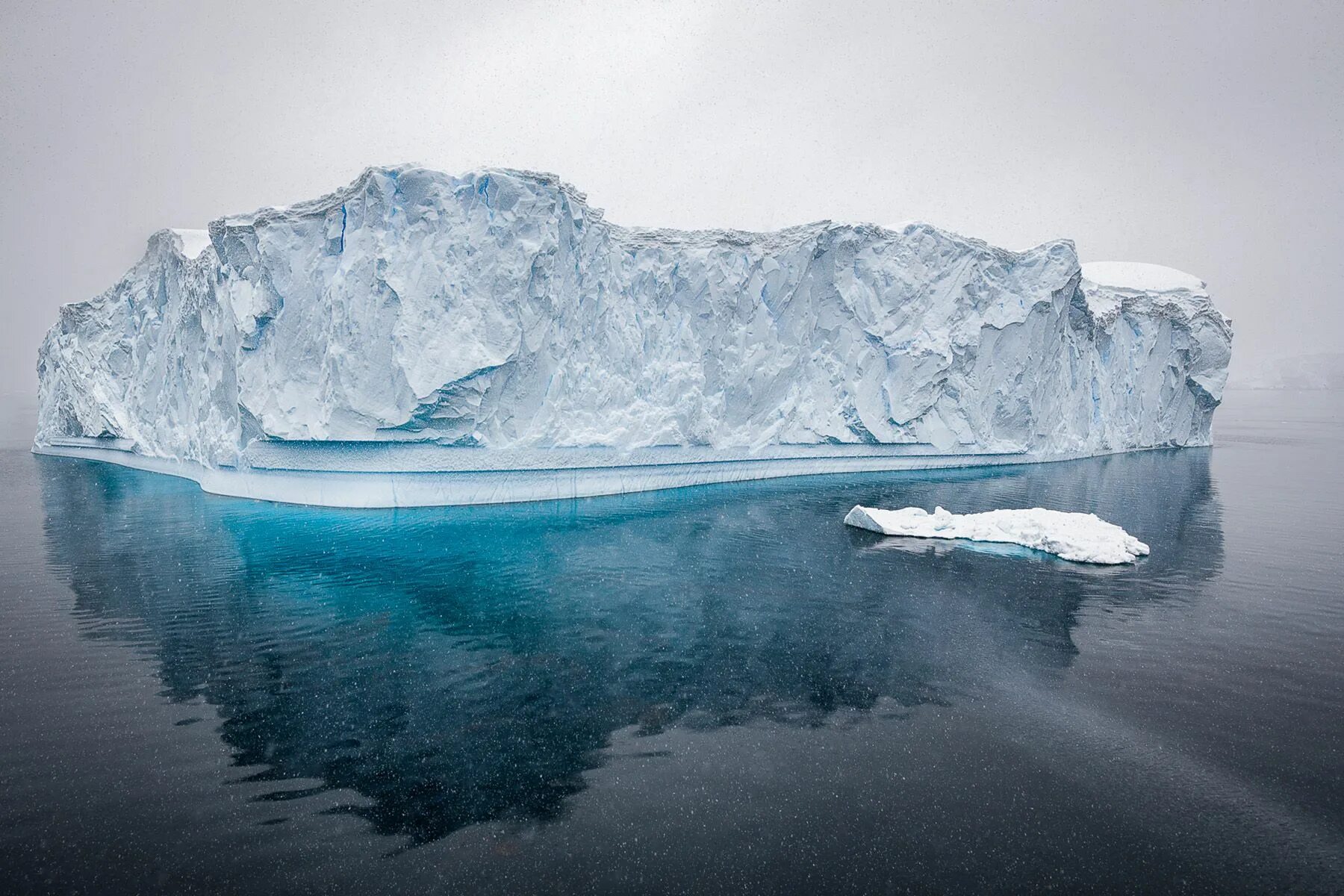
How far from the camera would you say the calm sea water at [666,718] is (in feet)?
12.7

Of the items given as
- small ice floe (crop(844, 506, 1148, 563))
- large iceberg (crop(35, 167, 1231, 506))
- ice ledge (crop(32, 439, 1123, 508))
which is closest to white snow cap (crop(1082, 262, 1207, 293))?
large iceberg (crop(35, 167, 1231, 506))

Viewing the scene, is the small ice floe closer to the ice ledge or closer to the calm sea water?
the calm sea water

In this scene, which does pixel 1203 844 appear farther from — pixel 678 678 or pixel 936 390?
pixel 936 390

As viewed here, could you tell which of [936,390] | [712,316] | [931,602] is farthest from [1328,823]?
[936,390]

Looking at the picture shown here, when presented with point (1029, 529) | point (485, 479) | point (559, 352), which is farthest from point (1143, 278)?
point (485, 479)

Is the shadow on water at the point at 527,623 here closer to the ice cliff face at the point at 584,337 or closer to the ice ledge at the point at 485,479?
the ice ledge at the point at 485,479

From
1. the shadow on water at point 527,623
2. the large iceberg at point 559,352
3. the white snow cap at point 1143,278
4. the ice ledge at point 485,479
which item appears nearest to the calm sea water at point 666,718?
the shadow on water at point 527,623

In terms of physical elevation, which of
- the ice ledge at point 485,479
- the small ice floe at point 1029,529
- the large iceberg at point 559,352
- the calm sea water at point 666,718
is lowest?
the calm sea water at point 666,718

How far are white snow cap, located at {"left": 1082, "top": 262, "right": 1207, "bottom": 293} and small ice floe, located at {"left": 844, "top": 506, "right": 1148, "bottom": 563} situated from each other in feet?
77.6

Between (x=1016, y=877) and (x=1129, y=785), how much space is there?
151 cm

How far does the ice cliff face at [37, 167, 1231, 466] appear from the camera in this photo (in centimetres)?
1460

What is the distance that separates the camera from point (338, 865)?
3752mm

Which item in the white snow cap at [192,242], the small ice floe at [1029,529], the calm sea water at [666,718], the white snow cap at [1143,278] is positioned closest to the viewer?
the calm sea water at [666,718]

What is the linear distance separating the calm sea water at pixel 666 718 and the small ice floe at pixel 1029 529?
521 millimetres
